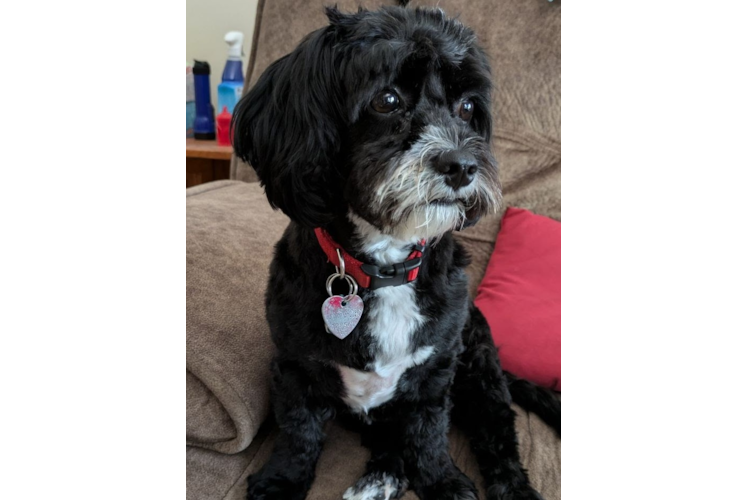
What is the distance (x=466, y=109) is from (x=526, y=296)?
2.15ft

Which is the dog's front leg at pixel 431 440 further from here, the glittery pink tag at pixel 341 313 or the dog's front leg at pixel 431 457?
the glittery pink tag at pixel 341 313

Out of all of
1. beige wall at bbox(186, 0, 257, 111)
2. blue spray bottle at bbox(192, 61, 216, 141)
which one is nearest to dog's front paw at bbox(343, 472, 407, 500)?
blue spray bottle at bbox(192, 61, 216, 141)

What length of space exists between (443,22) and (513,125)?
838 mm

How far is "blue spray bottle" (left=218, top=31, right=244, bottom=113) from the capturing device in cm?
260

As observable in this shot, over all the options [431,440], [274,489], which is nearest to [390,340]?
[431,440]

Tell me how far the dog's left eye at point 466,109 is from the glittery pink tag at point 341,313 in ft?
1.30

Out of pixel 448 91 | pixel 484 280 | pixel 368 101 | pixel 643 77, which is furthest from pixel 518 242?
pixel 643 77

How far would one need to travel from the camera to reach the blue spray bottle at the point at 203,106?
262 cm

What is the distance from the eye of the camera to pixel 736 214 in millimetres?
466

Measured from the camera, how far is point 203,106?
271 centimetres

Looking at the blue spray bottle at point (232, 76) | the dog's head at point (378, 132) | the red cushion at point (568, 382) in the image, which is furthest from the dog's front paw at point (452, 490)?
the blue spray bottle at point (232, 76)

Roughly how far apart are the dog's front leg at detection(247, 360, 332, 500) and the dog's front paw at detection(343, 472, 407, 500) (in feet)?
0.33

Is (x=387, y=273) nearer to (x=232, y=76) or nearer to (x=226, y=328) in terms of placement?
(x=226, y=328)
